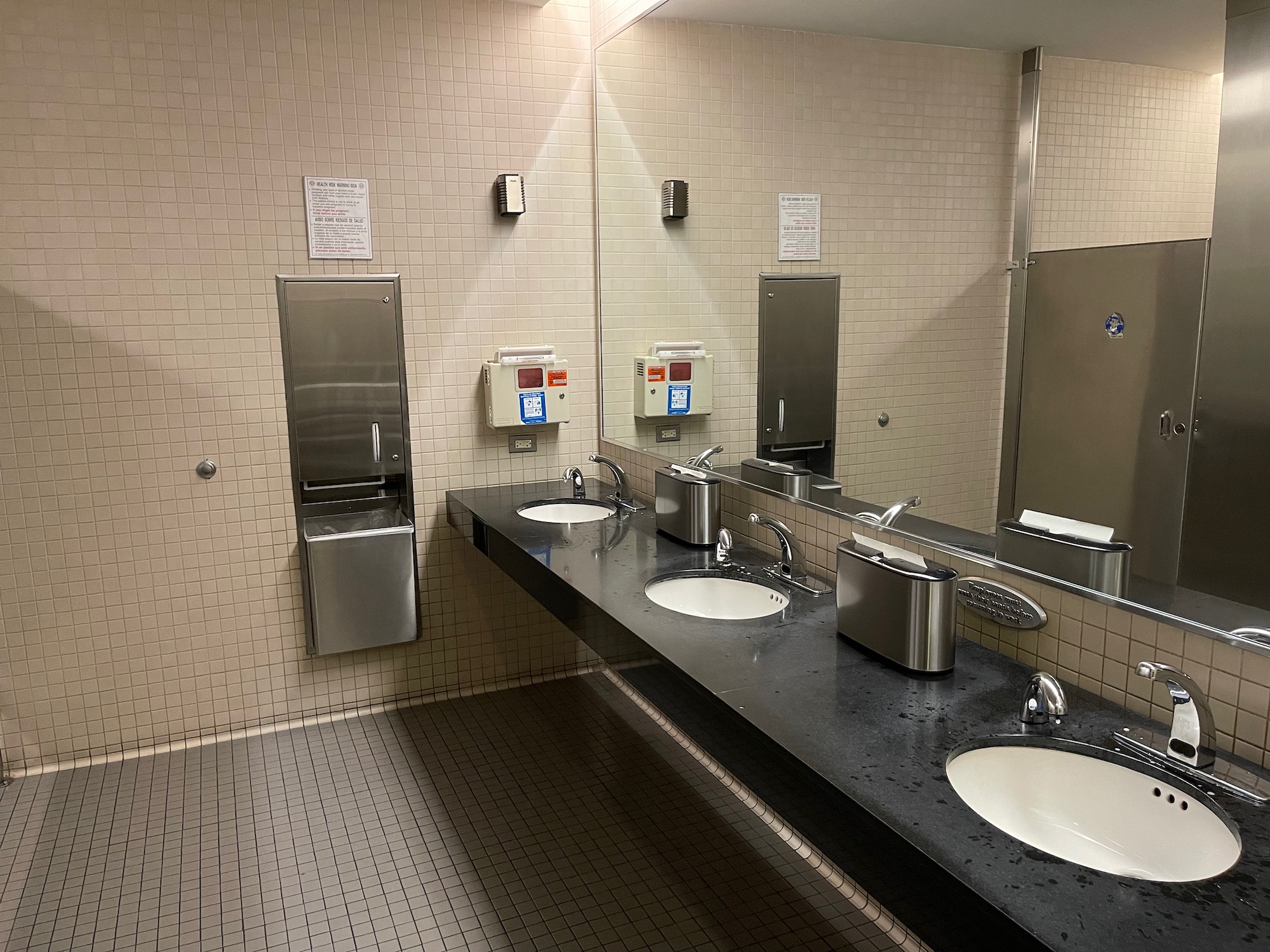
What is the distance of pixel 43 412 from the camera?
281cm

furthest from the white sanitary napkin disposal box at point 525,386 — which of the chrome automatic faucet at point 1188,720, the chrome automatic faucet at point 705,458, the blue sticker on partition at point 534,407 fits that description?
the chrome automatic faucet at point 1188,720

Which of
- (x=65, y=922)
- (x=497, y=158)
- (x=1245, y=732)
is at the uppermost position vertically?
(x=497, y=158)

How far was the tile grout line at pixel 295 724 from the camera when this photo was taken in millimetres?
3021

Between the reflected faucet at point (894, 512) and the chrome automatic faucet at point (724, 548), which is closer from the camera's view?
the reflected faucet at point (894, 512)

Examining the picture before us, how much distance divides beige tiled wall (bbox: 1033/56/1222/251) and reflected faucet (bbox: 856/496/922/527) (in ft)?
1.97

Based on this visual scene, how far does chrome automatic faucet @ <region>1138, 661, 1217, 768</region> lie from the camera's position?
1308 millimetres

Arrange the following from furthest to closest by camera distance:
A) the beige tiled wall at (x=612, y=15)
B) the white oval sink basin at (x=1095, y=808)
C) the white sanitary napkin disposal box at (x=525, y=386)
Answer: the white sanitary napkin disposal box at (x=525, y=386) < the beige tiled wall at (x=612, y=15) < the white oval sink basin at (x=1095, y=808)

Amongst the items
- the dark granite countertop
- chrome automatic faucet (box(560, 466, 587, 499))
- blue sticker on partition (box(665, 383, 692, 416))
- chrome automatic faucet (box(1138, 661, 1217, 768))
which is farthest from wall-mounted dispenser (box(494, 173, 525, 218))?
chrome automatic faucet (box(1138, 661, 1217, 768))

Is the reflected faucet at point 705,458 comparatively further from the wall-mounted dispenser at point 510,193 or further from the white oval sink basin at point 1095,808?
the white oval sink basin at point 1095,808

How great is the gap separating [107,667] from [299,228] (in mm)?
1594

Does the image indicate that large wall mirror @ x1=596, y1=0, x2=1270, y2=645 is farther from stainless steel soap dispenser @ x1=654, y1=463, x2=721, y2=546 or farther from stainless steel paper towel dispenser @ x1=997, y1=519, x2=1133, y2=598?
stainless steel soap dispenser @ x1=654, y1=463, x2=721, y2=546

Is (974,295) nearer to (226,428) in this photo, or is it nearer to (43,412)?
(226,428)

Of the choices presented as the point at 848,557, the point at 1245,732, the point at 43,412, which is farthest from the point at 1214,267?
the point at 43,412

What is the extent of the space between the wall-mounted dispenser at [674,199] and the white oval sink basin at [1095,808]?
6.77 feet
